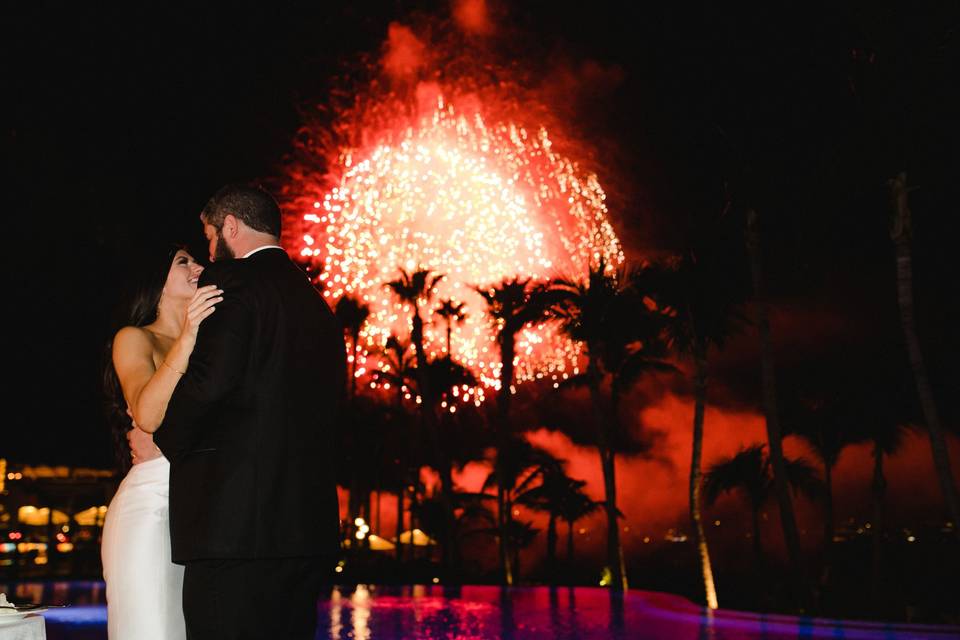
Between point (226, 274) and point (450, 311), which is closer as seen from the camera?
point (226, 274)

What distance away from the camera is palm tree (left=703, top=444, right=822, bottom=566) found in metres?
40.0

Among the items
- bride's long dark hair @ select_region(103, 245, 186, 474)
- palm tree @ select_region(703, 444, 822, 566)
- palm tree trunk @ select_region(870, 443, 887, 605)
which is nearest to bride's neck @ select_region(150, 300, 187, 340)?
bride's long dark hair @ select_region(103, 245, 186, 474)

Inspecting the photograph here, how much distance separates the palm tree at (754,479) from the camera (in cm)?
4003

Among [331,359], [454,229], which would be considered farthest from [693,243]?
[331,359]

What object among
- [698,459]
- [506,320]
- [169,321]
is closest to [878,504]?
[698,459]

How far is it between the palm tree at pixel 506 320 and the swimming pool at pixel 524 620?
973cm

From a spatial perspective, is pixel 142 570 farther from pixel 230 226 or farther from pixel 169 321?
pixel 230 226

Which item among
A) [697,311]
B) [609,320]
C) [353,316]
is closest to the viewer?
[697,311]

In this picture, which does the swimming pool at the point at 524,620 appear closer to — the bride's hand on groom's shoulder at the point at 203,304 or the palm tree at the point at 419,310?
the bride's hand on groom's shoulder at the point at 203,304

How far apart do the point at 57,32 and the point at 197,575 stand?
15.7 metres

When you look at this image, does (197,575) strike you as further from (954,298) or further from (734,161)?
(954,298)

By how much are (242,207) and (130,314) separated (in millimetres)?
1095

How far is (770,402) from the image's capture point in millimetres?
22531

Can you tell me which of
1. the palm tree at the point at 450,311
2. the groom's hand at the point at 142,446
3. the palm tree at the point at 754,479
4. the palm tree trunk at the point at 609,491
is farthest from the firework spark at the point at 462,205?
the groom's hand at the point at 142,446
